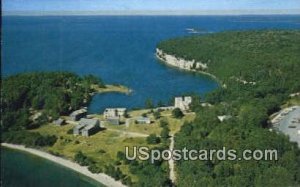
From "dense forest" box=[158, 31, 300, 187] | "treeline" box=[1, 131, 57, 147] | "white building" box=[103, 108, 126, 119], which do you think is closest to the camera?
"dense forest" box=[158, 31, 300, 187]

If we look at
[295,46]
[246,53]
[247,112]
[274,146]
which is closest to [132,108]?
[247,112]

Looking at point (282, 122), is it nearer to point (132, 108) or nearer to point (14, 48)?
point (132, 108)

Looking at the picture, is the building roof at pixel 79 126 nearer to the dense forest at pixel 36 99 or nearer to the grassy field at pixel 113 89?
the dense forest at pixel 36 99

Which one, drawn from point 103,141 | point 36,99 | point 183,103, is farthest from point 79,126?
point 183,103

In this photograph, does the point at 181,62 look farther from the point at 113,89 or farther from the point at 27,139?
the point at 27,139

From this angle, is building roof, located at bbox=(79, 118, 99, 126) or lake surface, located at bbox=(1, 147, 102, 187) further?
building roof, located at bbox=(79, 118, 99, 126)

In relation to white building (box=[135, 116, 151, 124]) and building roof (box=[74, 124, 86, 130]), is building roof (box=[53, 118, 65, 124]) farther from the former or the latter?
white building (box=[135, 116, 151, 124])

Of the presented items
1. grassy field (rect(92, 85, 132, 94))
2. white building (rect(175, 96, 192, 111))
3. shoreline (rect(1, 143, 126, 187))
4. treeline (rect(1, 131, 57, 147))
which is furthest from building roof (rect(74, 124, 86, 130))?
grassy field (rect(92, 85, 132, 94))

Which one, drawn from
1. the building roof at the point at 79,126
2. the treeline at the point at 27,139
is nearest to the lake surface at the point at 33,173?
the treeline at the point at 27,139
